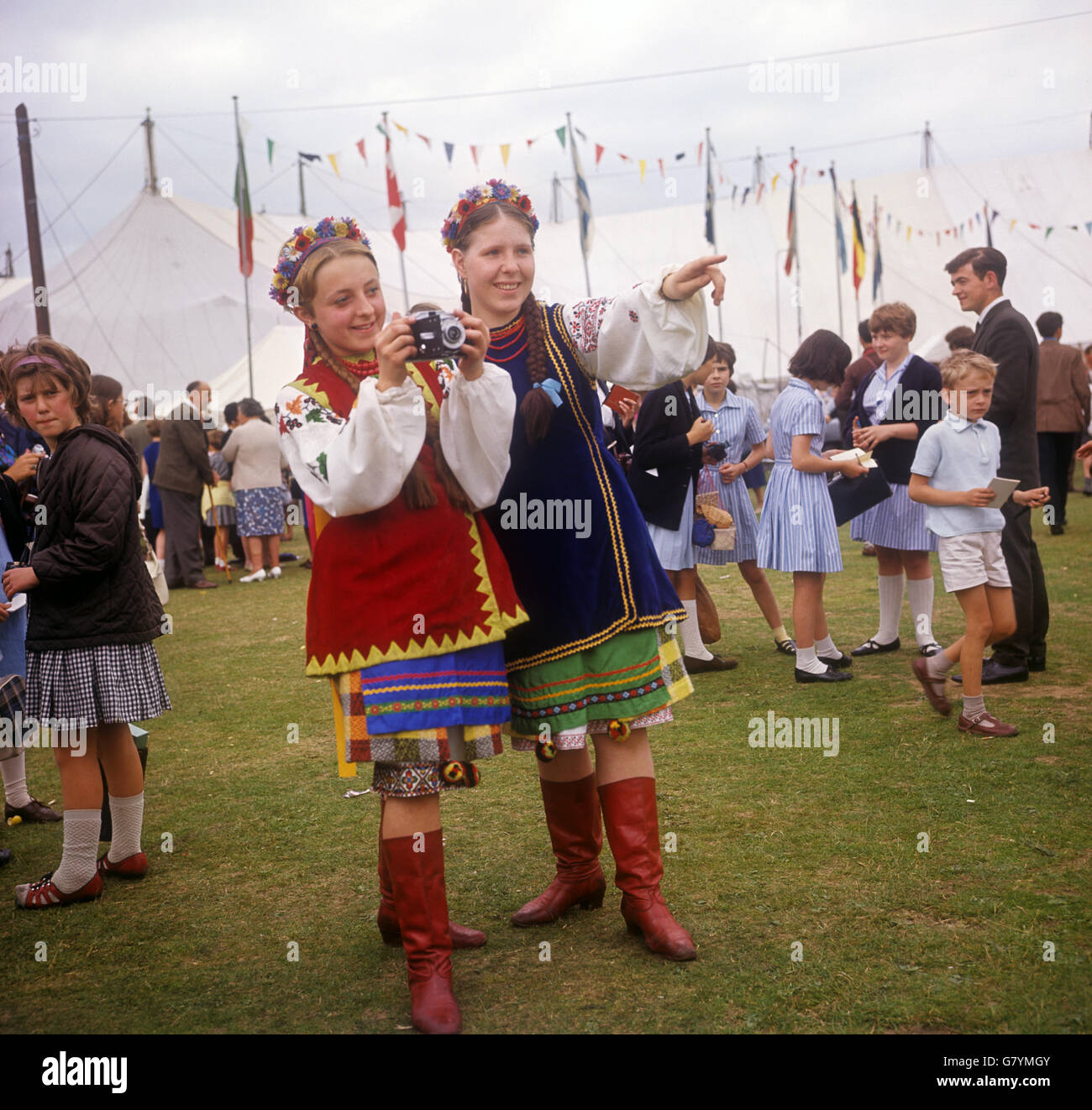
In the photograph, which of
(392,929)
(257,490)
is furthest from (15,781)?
(257,490)

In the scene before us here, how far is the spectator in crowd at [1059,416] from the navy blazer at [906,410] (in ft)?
16.5

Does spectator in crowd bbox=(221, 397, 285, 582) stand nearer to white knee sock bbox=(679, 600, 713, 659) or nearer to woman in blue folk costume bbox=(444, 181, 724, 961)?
white knee sock bbox=(679, 600, 713, 659)

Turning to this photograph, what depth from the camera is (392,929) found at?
2.86 meters

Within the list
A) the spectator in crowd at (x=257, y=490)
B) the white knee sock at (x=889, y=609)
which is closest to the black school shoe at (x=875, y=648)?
the white knee sock at (x=889, y=609)

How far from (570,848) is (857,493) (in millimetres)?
3290

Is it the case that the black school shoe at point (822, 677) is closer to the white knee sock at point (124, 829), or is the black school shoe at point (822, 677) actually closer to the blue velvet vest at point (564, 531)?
the blue velvet vest at point (564, 531)

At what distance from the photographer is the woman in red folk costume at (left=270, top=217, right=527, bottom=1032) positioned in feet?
7.64

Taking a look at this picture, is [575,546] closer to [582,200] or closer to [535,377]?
[535,377]

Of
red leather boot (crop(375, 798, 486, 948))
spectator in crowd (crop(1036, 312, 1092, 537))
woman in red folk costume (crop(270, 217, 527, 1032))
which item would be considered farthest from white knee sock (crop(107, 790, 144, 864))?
spectator in crowd (crop(1036, 312, 1092, 537))

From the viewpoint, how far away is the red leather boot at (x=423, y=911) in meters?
2.45

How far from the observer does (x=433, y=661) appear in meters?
2.40
